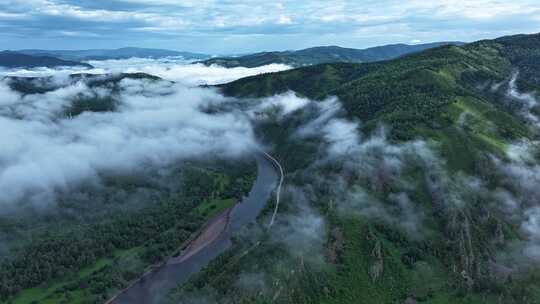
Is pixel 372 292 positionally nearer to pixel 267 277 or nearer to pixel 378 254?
pixel 378 254

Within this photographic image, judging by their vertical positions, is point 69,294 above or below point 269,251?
below

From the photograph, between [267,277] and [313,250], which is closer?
[267,277]

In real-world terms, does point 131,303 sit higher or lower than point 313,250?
lower

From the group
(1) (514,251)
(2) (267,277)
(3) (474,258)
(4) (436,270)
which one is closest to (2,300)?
(2) (267,277)

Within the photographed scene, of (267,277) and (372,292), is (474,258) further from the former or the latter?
(267,277)

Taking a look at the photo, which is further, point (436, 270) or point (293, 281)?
point (436, 270)

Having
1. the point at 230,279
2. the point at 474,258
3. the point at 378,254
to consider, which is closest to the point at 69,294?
the point at 230,279

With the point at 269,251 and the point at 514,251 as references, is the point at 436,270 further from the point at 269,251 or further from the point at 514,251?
the point at 269,251
